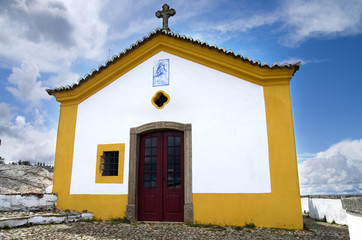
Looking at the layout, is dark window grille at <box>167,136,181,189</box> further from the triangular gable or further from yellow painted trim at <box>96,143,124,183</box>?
the triangular gable

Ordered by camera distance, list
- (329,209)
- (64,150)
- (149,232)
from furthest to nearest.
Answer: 1. (329,209)
2. (64,150)
3. (149,232)

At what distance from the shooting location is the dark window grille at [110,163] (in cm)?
775

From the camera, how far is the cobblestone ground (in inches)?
206

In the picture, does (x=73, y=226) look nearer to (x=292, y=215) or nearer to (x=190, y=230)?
(x=190, y=230)

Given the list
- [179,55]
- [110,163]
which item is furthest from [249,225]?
[179,55]

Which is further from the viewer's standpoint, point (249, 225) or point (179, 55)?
point (179, 55)

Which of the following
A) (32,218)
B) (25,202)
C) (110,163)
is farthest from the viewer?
(110,163)

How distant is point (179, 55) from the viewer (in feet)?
25.8

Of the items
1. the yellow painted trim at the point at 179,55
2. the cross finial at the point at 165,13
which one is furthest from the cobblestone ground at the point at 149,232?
the cross finial at the point at 165,13

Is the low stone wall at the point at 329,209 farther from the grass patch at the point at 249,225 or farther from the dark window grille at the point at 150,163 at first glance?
the dark window grille at the point at 150,163

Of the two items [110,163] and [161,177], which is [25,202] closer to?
[110,163]

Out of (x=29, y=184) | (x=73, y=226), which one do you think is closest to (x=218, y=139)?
(x=73, y=226)

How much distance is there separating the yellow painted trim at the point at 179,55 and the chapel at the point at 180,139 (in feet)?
0.09

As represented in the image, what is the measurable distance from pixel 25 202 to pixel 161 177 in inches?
142
